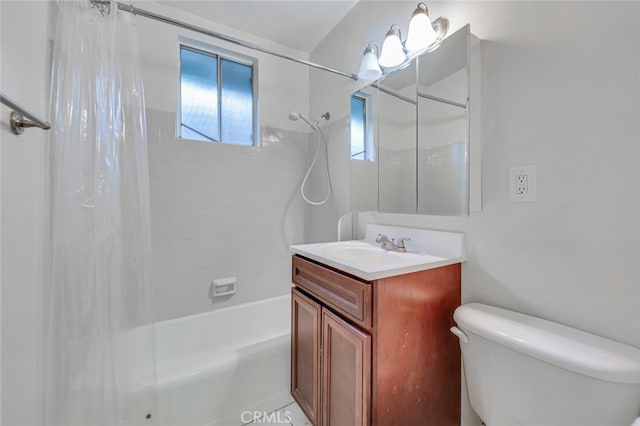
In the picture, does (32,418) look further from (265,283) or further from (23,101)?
(265,283)

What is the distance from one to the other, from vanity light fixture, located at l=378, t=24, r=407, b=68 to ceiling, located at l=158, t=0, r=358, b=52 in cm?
63

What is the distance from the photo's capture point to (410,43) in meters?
1.19

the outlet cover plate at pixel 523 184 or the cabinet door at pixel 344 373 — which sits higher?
the outlet cover plate at pixel 523 184

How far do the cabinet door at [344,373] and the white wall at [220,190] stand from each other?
1.10 metres

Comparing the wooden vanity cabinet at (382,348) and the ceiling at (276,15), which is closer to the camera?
the wooden vanity cabinet at (382,348)

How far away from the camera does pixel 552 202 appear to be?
2.72ft

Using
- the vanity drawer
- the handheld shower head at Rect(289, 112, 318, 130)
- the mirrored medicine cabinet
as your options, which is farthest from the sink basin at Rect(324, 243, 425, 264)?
the handheld shower head at Rect(289, 112, 318, 130)

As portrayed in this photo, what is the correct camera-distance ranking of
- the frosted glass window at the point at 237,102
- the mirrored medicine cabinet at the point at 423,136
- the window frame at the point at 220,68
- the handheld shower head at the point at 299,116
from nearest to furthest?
the mirrored medicine cabinet at the point at 423,136 → the window frame at the point at 220,68 → the handheld shower head at the point at 299,116 → the frosted glass window at the point at 237,102

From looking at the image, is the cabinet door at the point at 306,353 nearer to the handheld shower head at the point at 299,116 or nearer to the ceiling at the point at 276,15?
the handheld shower head at the point at 299,116

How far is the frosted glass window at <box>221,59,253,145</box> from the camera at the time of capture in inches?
80.5

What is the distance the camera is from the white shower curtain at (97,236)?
85 cm

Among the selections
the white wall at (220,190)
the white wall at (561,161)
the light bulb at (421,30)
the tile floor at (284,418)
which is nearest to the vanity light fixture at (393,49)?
the light bulb at (421,30)

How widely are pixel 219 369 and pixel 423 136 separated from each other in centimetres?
160

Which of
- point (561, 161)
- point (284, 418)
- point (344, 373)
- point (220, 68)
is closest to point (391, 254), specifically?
point (344, 373)
